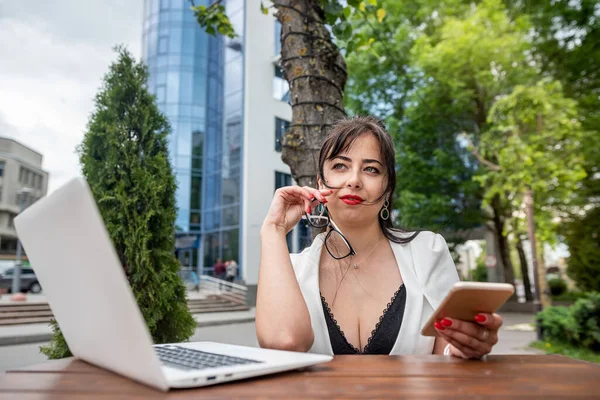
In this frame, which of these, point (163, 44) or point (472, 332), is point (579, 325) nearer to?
point (472, 332)

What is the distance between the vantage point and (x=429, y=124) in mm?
14164

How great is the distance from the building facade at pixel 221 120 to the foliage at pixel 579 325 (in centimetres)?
1092

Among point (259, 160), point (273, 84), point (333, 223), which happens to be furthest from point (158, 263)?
point (273, 84)

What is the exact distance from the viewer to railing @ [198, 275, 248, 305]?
1723 centimetres

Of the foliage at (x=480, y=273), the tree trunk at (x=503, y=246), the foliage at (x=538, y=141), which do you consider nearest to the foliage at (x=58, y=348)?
the foliage at (x=538, y=141)

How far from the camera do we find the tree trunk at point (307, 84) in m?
2.88

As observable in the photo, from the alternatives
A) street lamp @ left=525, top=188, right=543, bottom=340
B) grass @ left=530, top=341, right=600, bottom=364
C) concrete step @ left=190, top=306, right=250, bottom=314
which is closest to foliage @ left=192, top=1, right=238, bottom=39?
grass @ left=530, top=341, right=600, bottom=364

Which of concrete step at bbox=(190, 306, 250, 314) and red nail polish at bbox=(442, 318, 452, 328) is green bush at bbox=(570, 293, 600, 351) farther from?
concrete step at bbox=(190, 306, 250, 314)

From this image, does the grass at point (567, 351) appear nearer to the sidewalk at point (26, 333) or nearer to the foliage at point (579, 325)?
the foliage at point (579, 325)

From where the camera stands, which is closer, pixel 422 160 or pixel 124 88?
pixel 124 88

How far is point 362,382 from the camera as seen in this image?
94 cm

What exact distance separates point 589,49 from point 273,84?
12.2 meters

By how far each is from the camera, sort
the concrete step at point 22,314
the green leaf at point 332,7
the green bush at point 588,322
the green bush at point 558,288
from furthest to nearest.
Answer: the green bush at point 558,288 → the concrete step at point 22,314 → the green bush at point 588,322 → the green leaf at point 332,7

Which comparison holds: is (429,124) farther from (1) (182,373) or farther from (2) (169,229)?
(1) (182,373)
